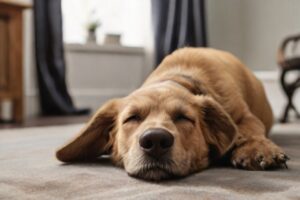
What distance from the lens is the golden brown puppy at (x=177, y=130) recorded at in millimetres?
1306

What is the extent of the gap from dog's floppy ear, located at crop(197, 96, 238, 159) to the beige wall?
327cm

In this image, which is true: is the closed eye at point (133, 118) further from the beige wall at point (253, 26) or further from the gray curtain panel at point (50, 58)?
the beige wall at point (253, 26)

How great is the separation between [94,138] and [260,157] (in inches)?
19.3

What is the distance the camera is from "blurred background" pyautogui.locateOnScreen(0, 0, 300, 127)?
425 centimetres

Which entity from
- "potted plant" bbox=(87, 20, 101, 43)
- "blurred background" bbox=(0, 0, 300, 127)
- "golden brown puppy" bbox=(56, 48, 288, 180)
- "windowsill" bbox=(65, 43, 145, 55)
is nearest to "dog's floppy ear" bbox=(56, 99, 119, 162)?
"golden brown puppy" bbox=(56, 48, 288, 180)

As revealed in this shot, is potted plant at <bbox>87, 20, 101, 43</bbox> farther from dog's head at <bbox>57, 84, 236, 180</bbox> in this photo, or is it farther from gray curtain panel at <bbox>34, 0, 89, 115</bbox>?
dog's head at <bbox>57, 84, 236, 180</bbox>

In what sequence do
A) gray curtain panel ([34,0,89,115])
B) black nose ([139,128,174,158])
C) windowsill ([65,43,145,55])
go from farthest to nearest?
windowsill ([65,43,145,55])
gray curtain panel ([34,0,89,115])
black nose ([139,128,174,158])

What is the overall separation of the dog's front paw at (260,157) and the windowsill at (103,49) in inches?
129


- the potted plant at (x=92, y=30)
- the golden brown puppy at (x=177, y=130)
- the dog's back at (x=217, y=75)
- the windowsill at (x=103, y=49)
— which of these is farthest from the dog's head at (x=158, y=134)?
the potted plant at (x=92, y=30)

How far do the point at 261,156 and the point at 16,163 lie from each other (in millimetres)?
746

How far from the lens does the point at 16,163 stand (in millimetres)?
1662

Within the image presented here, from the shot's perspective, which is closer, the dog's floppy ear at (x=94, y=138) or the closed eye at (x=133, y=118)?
the closed eye at (x=133, y=118)

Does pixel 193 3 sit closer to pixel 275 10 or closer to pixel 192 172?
pixel 275 10

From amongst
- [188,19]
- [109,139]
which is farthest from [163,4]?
[109,139]
